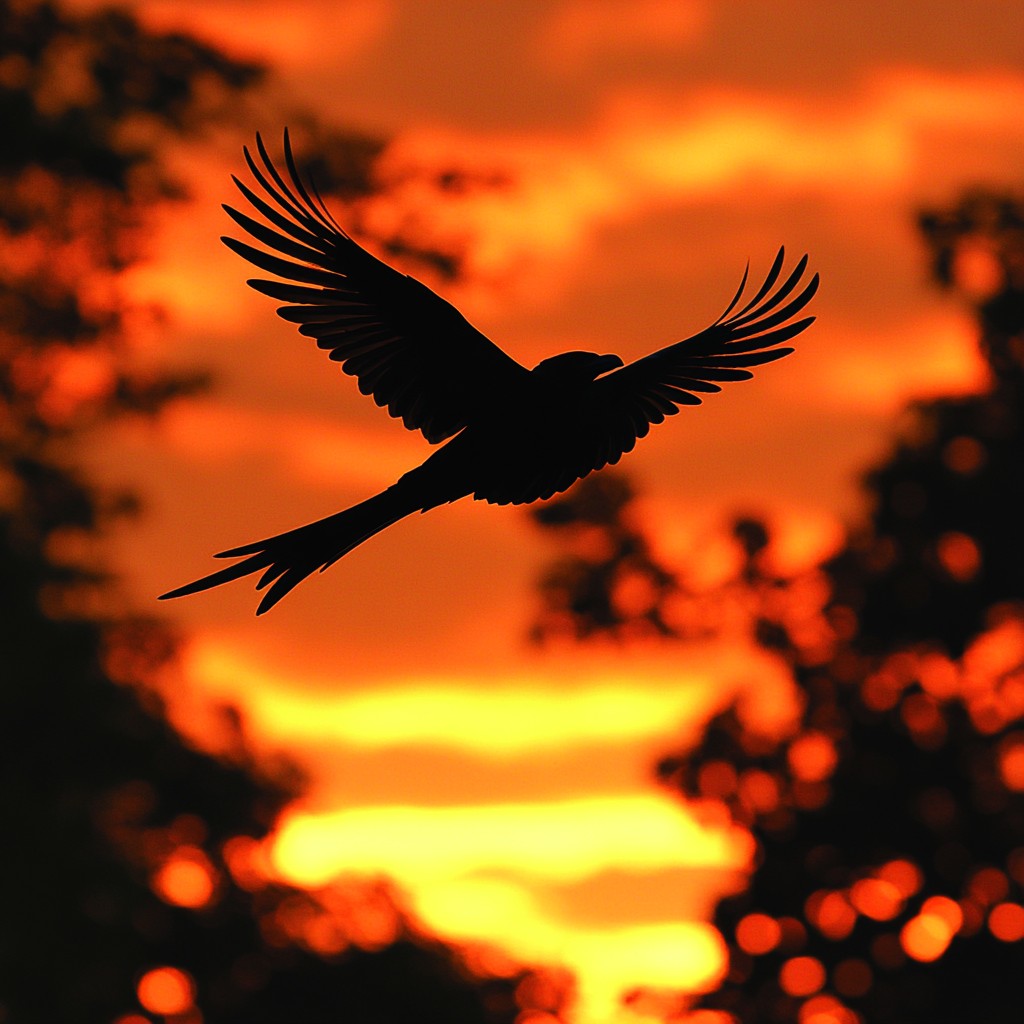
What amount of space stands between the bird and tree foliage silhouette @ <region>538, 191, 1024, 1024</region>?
1972 cm

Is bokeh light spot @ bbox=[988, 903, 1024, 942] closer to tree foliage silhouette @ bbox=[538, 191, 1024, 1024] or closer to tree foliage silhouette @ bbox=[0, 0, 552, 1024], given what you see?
tree foliage silhouette @ bbox=[538, 191, 1024, 1024]

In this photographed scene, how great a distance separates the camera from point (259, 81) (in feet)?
81.0

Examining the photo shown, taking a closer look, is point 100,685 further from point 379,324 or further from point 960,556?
point 379,324

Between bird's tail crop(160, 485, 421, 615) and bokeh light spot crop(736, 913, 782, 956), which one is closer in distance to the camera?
bird's tail crop(160, 485, 421, 615)

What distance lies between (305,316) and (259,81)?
2063 centimetres

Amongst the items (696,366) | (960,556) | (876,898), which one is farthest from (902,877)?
(696,366)

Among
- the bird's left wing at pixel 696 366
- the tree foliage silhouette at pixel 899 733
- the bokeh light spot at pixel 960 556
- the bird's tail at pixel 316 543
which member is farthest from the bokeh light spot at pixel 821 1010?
the bird's tail at pixel 316 543

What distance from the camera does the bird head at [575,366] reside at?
422 cm

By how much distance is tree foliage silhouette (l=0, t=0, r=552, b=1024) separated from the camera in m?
25.0

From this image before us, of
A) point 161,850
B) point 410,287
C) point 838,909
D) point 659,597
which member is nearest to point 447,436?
point 410,287

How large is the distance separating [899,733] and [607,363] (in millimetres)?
22286

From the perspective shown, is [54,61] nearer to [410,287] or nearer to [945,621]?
[945,621]

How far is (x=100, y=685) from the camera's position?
1034 inches

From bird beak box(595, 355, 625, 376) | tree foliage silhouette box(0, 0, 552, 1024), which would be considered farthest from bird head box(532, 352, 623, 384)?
tree foliage silhouette box(0, 0, 552, 1024)
